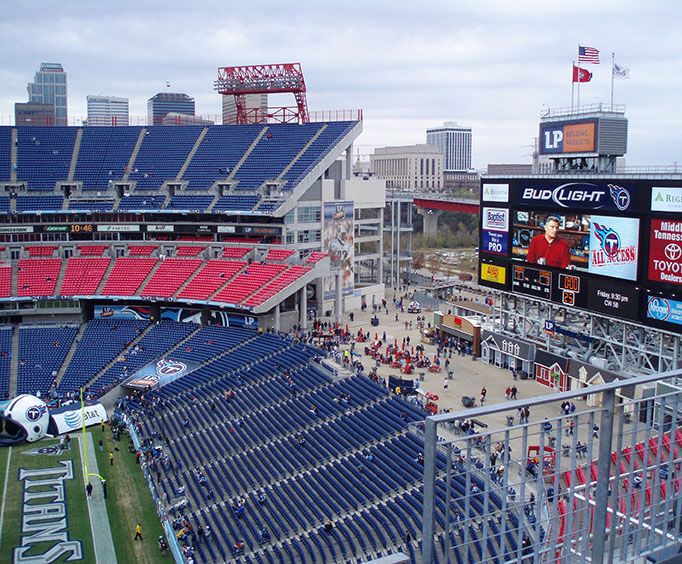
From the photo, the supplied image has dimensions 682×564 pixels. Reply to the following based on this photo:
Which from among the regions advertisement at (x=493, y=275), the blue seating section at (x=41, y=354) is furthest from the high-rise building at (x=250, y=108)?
the regions advertisement at (x=493, y=275)

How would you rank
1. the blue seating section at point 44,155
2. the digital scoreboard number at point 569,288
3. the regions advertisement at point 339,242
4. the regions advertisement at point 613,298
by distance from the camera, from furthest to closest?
the blue seating section at point 44,155 < the regions advertisement at point 339,242 < the digital scoreboard number at point 569,288 < the regions advertisement at point 613,298

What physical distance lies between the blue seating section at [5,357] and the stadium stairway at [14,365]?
167mm

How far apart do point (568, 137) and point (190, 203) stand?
28.3 m

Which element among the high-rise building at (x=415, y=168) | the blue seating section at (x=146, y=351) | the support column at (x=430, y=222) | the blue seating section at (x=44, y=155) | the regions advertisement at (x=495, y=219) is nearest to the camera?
the regions advertisement at (x=495, y=219)

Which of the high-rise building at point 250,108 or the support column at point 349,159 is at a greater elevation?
the high-rise building at point 250,108

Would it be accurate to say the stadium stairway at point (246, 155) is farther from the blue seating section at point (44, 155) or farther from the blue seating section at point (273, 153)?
the blue seating section at point (44, 155)

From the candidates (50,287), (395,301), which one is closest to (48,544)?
(50,287)

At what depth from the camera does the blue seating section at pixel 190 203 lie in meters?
52.5

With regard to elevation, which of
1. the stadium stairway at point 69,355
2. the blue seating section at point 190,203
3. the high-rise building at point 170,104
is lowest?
the stadium stairway at point 69,355

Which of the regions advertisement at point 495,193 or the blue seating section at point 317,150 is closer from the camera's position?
the regions advertisement at point 495,193

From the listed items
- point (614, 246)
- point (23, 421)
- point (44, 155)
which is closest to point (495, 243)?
point (614, 246)

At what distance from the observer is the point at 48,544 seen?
2627cm

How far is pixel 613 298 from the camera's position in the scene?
30.0 meters

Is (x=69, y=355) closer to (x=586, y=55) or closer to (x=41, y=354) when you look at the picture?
(x=41, y=354)
